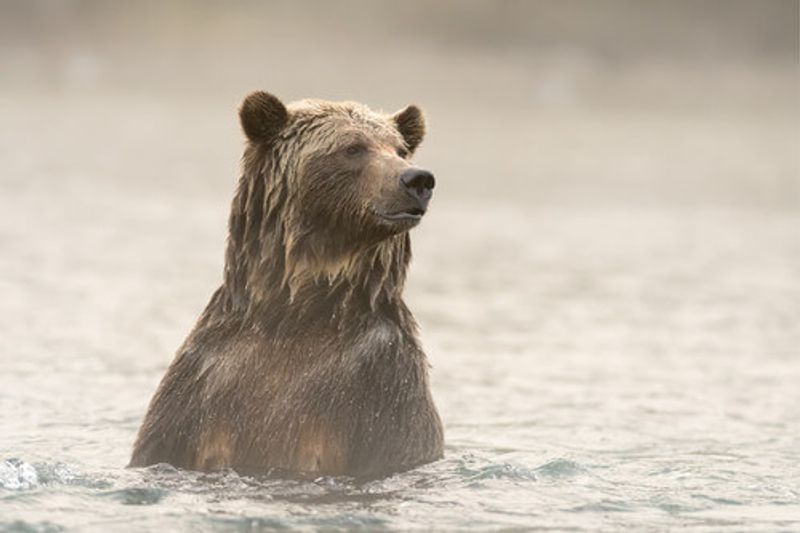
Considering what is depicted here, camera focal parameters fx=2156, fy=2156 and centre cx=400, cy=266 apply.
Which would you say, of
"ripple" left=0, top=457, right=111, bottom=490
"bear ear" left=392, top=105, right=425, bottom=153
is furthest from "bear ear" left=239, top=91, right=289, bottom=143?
"ripple" left=0, top=457, right=111, bottom=490

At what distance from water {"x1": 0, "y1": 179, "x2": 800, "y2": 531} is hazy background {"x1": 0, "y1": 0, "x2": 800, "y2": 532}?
0.10 ft

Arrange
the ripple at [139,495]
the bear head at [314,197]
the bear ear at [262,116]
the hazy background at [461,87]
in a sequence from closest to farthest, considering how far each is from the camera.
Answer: the ripple at [139,495], the bear head at [314,197], the bear ear at [262,116], the hazy background at [461,87]

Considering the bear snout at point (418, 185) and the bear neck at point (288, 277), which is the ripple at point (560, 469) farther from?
the bear snout at point (418, 185)

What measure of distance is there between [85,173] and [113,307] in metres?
9.04

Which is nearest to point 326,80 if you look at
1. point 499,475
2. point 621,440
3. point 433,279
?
point 433,279

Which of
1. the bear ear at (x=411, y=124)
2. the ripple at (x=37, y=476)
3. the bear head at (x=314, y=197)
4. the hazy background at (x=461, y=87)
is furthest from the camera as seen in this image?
the hazy background at (x=461, y=87)

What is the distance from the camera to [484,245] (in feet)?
63.8

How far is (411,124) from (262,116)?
0.78 m

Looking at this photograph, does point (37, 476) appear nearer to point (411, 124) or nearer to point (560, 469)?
point (411, 124)

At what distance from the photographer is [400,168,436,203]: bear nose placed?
27.5 ft

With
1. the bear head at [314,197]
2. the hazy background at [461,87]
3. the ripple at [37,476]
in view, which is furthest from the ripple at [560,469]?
the hazy background at [461,87]

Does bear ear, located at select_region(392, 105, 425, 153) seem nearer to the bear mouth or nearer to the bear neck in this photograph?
the bear neck

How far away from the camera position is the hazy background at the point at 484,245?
876 cm

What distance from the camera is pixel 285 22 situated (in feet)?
111
